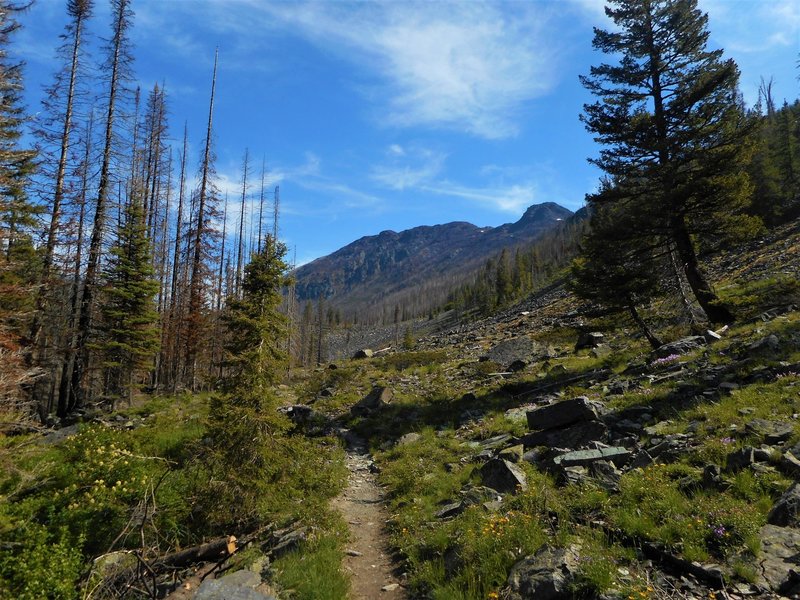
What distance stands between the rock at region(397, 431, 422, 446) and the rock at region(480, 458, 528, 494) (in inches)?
196

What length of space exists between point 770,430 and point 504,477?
4.59 meters

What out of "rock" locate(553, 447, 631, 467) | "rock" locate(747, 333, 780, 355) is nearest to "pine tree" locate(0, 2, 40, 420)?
"rock" locate(553, 447, 631, 467)

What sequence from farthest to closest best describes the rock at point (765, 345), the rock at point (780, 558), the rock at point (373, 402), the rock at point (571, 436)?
the rock at point (373, 402)
the rock at point (765, 345)
the rock at point (571, 436)
the rock at point (780, 558)

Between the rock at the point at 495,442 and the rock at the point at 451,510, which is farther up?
the rock at the point at 495,442

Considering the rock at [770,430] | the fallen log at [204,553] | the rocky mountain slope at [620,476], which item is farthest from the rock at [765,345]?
the fallen log at [204,553]

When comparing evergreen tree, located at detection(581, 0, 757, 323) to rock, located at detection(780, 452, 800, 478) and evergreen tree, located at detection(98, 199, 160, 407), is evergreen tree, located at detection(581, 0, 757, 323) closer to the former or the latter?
rock, located at detection(780, 452, 800, 478)

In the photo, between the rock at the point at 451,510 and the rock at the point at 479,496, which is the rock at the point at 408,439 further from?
the rock at the point at 479,496

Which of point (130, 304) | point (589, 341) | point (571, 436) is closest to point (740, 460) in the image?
point (571, 436)

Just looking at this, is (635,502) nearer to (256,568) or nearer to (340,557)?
(340,557)

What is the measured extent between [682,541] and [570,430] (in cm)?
497

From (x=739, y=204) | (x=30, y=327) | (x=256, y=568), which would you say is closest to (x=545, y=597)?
(x=256, y=568)

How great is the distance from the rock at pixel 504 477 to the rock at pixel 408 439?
4976 mm

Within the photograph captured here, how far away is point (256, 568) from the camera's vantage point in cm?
662

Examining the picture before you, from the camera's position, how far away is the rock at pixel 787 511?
15.4ft
